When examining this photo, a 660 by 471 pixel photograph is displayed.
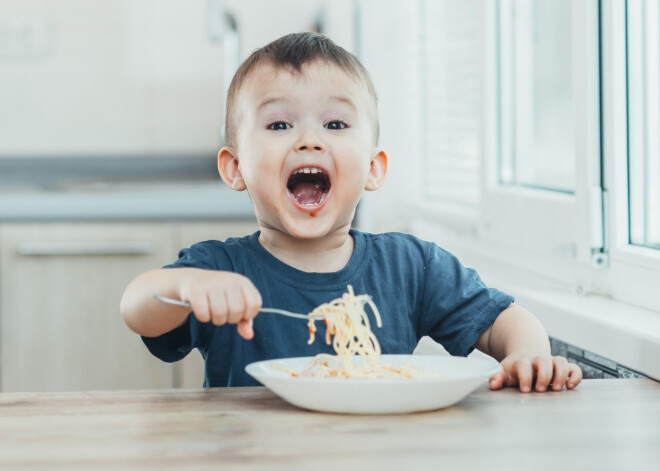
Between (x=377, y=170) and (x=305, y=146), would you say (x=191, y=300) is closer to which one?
(x=305, y=146)

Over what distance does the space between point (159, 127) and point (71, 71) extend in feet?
1.14

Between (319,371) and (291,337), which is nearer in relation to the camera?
(319,371)

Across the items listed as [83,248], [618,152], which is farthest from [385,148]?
[618,152]

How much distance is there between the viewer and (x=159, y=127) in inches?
118

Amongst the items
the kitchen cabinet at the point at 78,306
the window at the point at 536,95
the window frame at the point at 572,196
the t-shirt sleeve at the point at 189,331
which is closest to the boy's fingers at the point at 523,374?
the t-shirt sleeve at the point at 189,331

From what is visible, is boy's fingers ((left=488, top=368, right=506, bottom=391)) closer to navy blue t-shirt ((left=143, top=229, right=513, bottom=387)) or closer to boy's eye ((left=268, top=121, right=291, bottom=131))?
navy blue t-shirt ((left=143, top=229, right=513, bottom=387))

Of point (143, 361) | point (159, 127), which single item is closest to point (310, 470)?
point (143, 361)

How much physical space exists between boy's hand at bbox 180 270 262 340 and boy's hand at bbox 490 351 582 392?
236 millimetres

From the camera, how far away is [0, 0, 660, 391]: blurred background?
4.05 ft

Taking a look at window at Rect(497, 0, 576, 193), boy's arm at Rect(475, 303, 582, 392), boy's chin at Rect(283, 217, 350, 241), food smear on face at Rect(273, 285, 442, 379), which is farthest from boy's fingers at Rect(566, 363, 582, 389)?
window at Rect(497, 0, 576, 193)

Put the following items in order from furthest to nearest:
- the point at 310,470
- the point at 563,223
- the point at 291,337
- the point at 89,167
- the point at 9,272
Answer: the point at 89,167
the point at 9,272
the point at 563,223
the point at 291,337
the point at 310,470

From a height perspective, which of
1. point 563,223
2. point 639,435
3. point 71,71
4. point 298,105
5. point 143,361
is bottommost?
point 143,361

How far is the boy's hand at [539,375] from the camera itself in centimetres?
82

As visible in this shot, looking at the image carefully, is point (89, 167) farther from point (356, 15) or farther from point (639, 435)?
point (639, 435)
